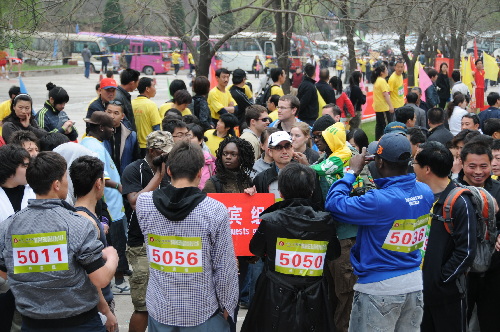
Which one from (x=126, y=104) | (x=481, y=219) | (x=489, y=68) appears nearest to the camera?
(x=481, y=219)

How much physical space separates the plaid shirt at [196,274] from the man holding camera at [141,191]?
50.1 inches

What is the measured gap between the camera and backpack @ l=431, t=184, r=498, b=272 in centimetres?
461

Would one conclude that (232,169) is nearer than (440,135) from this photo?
Yes

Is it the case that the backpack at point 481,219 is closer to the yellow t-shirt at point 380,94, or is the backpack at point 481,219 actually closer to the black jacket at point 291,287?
the black jacket at point 291,287

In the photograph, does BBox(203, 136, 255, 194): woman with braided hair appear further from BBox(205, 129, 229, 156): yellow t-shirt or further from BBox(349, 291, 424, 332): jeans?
BBox(205, 129, 229, 156): yellow t-shirt

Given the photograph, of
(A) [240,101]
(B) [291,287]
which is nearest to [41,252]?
(B) [291,287]

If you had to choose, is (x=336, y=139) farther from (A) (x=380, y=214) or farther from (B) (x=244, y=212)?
(A) (x=380, y=214)

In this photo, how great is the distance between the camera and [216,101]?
33.7 ft

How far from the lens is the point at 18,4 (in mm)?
8086

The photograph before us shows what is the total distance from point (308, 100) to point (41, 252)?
8018mm

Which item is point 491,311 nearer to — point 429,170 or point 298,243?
point 429,170

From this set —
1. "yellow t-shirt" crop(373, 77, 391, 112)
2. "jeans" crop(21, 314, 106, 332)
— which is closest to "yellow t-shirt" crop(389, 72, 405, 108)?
"yellow t-shirt" crop(373, 77, 391, 112)

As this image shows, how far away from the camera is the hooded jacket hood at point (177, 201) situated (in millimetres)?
3752

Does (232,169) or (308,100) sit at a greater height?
(308,100)
